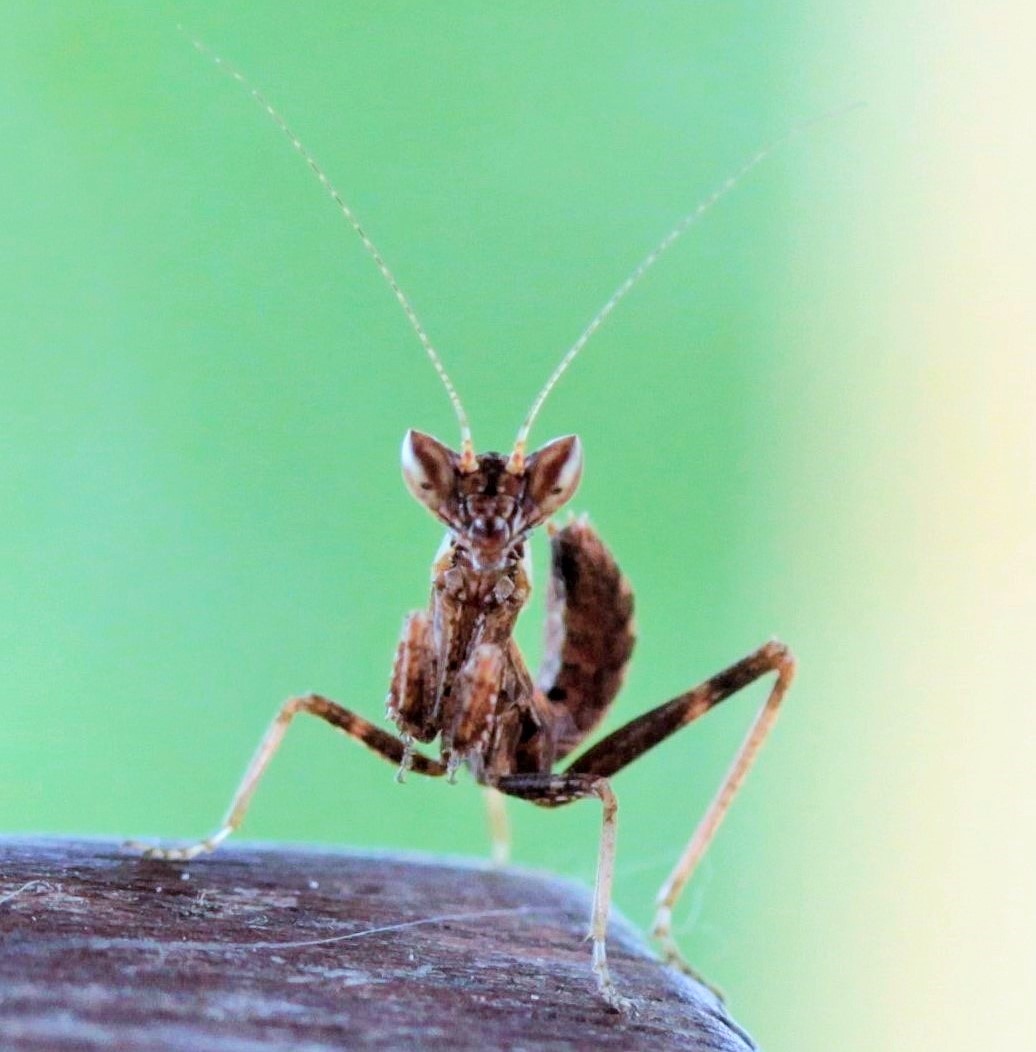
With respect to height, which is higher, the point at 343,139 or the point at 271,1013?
the point at 343,139

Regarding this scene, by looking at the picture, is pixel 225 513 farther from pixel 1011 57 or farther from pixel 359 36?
pixel 1011 57

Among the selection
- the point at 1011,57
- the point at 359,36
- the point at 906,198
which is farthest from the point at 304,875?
the point at 1011,57

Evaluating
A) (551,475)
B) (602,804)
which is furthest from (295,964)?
(551,475)

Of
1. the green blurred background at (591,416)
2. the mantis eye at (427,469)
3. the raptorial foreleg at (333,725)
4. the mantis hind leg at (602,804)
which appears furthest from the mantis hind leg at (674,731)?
the green blurred background at (591,416)

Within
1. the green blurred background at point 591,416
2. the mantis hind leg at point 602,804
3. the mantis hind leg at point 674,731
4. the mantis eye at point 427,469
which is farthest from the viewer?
the green blurred background at point 591,416

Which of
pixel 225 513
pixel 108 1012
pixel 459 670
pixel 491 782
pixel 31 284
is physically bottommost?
pixel 108 1012

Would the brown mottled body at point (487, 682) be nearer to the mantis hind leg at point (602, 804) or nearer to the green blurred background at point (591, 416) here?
the mantis hind leg at point (602, 804)
